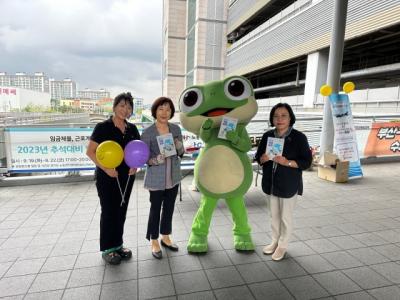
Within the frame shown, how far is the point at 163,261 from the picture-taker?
2896 millimetres

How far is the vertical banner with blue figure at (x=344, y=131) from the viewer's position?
5734 millimetres

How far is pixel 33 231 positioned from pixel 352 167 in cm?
595

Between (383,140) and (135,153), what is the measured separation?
7507mm

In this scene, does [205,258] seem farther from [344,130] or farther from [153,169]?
[344,130]

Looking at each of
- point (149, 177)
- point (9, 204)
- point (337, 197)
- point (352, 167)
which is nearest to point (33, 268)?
point (149, 177)

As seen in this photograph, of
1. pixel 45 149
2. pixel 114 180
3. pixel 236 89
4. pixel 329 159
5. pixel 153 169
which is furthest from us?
pixel 329 159

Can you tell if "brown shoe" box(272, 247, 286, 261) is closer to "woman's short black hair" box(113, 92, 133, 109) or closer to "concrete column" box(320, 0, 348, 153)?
"woman's short black hair" box(113, 92, 133, 109)

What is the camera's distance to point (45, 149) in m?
5.49

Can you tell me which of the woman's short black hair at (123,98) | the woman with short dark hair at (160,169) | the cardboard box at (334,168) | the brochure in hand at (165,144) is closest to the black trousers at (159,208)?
the woman with short dark hair at (160,169)

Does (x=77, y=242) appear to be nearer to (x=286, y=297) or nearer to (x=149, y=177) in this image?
(x=149, y=177)

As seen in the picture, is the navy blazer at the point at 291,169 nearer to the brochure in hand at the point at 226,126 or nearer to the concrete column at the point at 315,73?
the brochure in hand at the point at 226,126

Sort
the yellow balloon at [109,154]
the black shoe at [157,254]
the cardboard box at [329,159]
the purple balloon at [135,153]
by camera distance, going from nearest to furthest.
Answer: the yellow balloon at [109,154]
the purple balloon at [135,153]
the black shoe at [157,254]
the cardboard box at [329,159]

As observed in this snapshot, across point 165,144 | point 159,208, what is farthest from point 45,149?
point 165,144

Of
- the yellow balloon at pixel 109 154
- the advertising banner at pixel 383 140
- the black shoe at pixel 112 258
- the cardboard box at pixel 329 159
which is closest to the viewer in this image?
the yellow balloon at pixel 109 154
